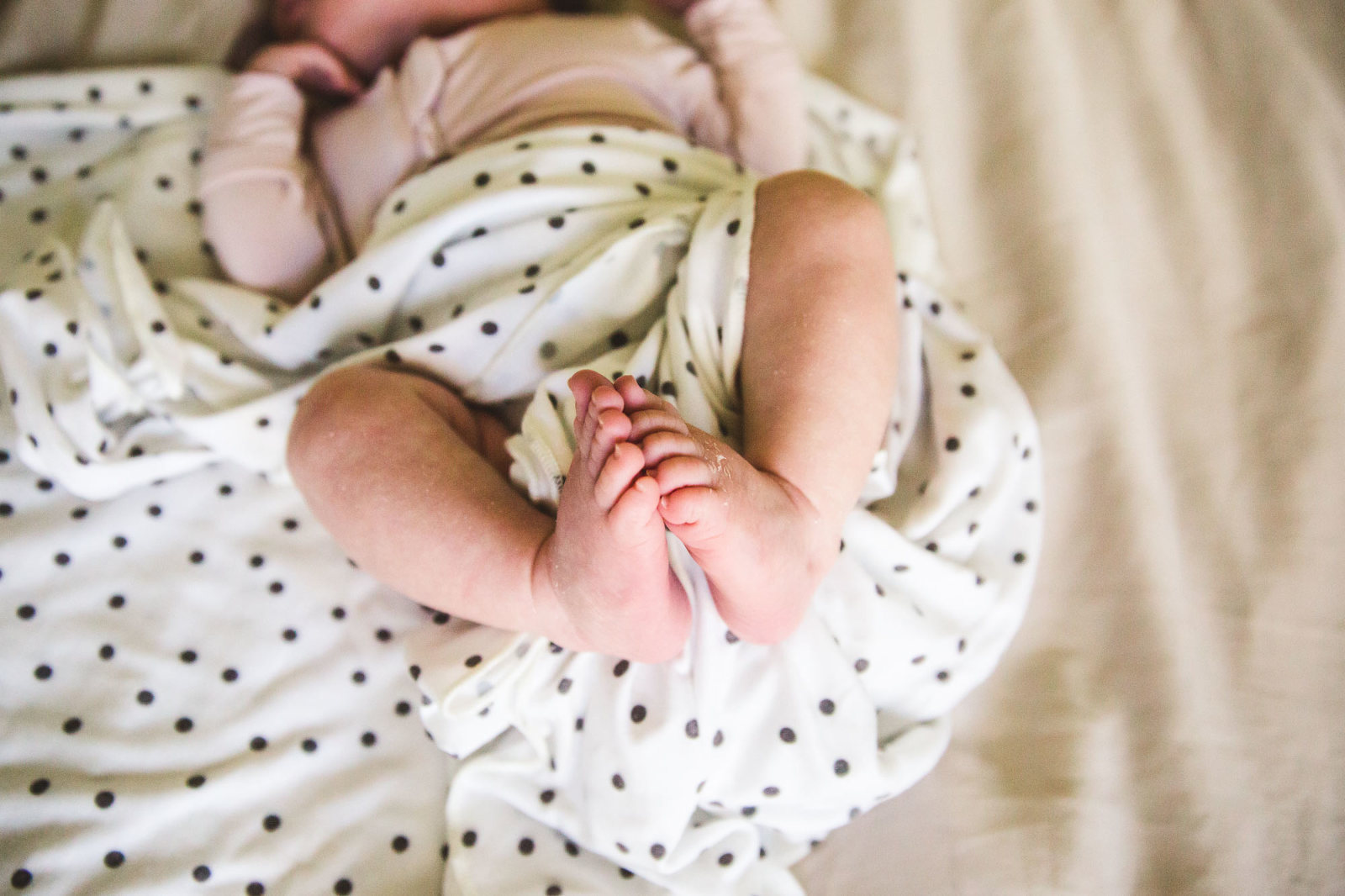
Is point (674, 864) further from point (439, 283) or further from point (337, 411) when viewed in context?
point (439, 283)

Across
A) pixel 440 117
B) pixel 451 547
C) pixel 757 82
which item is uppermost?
pixel 757 82

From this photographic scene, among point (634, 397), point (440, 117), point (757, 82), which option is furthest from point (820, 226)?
point (440, 117)

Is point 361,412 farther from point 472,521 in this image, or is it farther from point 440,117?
point 440,117

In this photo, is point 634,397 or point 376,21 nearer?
point 634,397

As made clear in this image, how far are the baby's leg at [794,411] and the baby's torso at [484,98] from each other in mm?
295

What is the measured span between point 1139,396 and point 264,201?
0.92 metres

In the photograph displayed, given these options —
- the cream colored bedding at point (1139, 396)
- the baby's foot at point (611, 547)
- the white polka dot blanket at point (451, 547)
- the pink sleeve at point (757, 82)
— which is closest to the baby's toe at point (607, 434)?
the baby's foot at point (611, 547)

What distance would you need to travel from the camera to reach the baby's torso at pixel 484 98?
37.2 inches

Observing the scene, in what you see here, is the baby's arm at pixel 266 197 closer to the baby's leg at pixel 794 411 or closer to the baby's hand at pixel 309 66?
the baby's hand at pixel 309 66

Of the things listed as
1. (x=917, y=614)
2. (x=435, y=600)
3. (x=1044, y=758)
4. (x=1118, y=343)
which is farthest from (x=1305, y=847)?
(x=435, y=600)

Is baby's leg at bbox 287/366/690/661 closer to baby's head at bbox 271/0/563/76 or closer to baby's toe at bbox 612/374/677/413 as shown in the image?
baby's toe at bbox 612/374/677/413

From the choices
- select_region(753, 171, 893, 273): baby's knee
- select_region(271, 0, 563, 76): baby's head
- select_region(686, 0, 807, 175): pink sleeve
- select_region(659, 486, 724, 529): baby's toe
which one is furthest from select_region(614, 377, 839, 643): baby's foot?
select_region(271, 0, 563, 76): baby's head

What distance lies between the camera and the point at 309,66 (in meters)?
1.02

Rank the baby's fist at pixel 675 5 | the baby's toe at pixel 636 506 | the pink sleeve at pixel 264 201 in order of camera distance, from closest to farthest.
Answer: the baby's toe at pixel 636 506, the pink sleeve at pixel 264 201, the baby's fist at pixel 675 5
